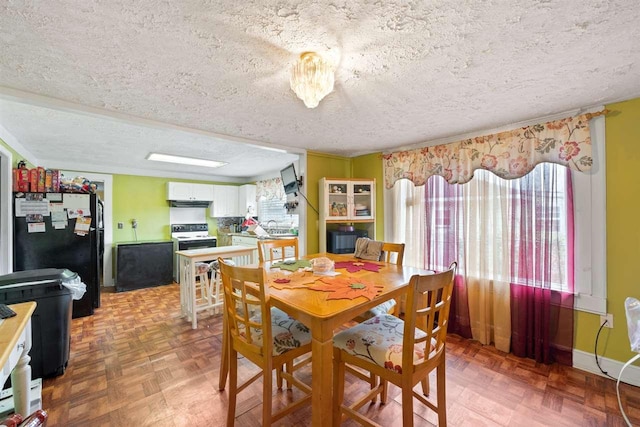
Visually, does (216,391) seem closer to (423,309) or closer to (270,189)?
(423,309)

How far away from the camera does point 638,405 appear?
1.70 metres

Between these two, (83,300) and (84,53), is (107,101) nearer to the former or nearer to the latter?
(84,53)

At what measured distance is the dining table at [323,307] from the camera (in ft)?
3.87

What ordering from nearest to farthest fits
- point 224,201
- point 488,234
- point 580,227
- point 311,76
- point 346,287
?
point 311,76
point 346,287
point 580,227
point 488,234
point 224,201

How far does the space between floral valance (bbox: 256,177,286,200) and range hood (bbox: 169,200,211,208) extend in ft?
3.57

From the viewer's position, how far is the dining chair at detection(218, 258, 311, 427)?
4.31 feet

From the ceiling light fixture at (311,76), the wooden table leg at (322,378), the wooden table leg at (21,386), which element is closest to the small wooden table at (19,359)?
the wooden table leg at (21,386)

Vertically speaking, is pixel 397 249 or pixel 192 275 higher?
pixel 397 249

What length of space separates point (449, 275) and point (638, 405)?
178cm

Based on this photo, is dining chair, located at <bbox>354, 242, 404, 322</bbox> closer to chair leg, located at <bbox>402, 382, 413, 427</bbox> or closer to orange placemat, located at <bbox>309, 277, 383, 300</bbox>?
orange placemat, located at <bbox>309, 277, 383, 300</bbox>

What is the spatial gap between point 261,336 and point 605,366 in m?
2.63

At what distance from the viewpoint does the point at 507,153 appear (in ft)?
7.80

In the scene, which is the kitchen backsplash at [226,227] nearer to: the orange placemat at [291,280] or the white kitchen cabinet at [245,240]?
the white kitchen cabinet at [245,240]

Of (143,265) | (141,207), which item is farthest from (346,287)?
(141,207)
